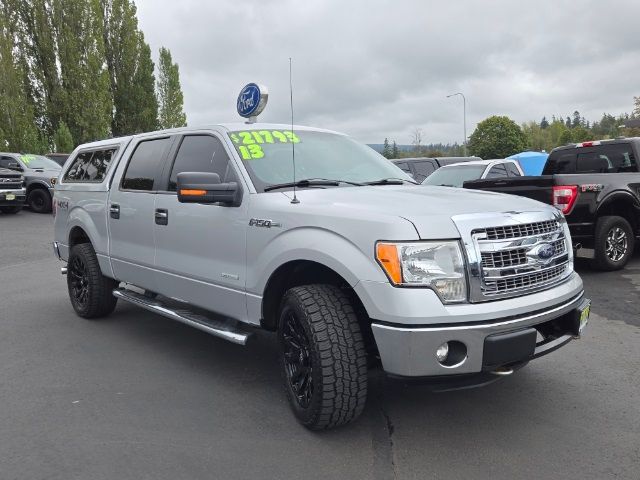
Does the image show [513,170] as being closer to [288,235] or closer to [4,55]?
[288,235]

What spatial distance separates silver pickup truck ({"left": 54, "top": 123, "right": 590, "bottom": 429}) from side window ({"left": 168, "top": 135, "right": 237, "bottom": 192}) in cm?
1

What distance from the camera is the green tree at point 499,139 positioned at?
6203 cm

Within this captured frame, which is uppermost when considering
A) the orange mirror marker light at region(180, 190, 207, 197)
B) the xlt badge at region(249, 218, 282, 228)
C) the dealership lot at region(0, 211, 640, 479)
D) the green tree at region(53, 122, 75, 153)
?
the green tree at region(53, 122, 75, 153)

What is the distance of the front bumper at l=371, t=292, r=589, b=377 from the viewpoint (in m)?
2.86

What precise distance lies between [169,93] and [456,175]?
43042mm

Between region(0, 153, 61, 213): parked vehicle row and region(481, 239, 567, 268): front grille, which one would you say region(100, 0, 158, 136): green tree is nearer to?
region(0, 153, 61, 213): parked vehicle row

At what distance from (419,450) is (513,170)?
11038 millimetres

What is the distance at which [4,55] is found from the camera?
1206 inches

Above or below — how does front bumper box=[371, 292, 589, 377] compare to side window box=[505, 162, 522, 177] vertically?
below

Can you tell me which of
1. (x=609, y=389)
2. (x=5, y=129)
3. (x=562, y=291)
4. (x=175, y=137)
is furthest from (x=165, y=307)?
(x=5, y=129)

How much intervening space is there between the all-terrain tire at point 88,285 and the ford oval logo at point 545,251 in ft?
14.0

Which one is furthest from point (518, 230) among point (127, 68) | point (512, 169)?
point (127, 68)

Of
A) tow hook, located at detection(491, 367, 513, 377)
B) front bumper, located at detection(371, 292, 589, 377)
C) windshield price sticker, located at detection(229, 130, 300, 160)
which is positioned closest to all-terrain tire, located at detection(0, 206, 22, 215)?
windshield price sticker, located at detection(229, 130, 300, 160)

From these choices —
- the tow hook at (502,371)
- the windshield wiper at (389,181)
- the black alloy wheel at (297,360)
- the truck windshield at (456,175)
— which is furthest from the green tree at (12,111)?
the tow hook at (502,371)
